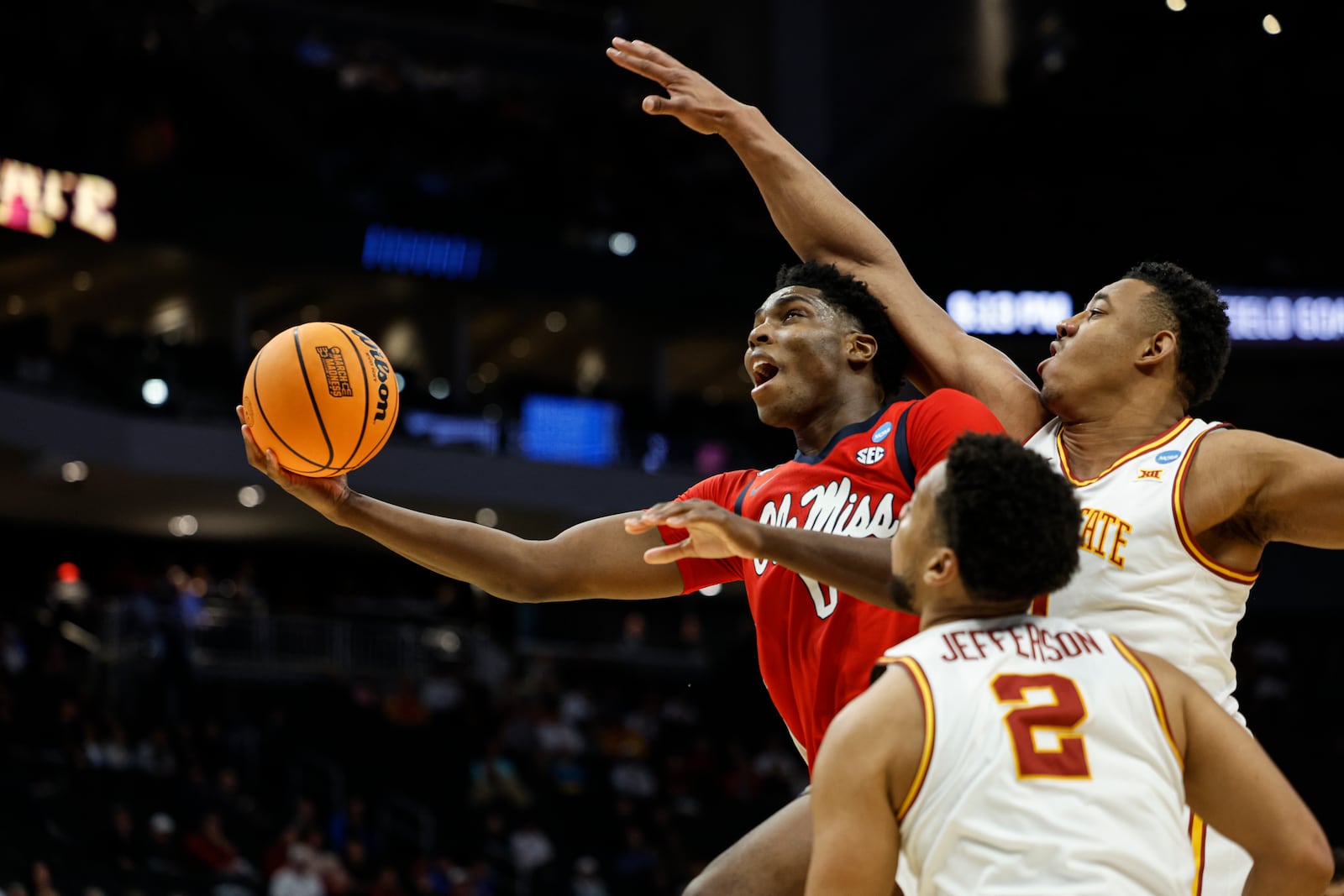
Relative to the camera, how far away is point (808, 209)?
4.44m

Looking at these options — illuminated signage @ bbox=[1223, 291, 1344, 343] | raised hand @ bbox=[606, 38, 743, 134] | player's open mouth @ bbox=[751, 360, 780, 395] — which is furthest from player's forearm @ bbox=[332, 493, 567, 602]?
illuminated signage @ bbox=[1223, 291, 1344, 343]

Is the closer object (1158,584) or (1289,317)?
(1158,584)

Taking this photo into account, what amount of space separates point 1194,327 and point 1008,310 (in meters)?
20.7

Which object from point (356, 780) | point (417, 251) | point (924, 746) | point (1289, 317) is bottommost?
point (356, 780)

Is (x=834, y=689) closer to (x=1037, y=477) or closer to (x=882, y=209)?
(x=1037, y=477)

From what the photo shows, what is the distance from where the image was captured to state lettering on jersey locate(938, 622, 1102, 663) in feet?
8.75

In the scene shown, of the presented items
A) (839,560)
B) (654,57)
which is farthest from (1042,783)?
(654,57)

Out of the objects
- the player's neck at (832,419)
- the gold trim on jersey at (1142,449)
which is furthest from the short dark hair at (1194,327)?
the player's neck at (832,419)

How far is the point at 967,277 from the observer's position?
24344mm

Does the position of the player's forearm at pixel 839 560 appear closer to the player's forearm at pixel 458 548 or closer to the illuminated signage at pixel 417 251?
the player's forearm at pixel 458 548

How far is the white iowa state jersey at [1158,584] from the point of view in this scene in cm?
Answer: 348

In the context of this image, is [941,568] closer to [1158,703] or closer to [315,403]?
[1158,703]

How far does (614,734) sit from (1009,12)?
13.5 meters

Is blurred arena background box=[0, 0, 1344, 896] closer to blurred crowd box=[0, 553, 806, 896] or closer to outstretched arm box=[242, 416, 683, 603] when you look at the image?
blurred crowd box=[0, 553, 806, 896]
